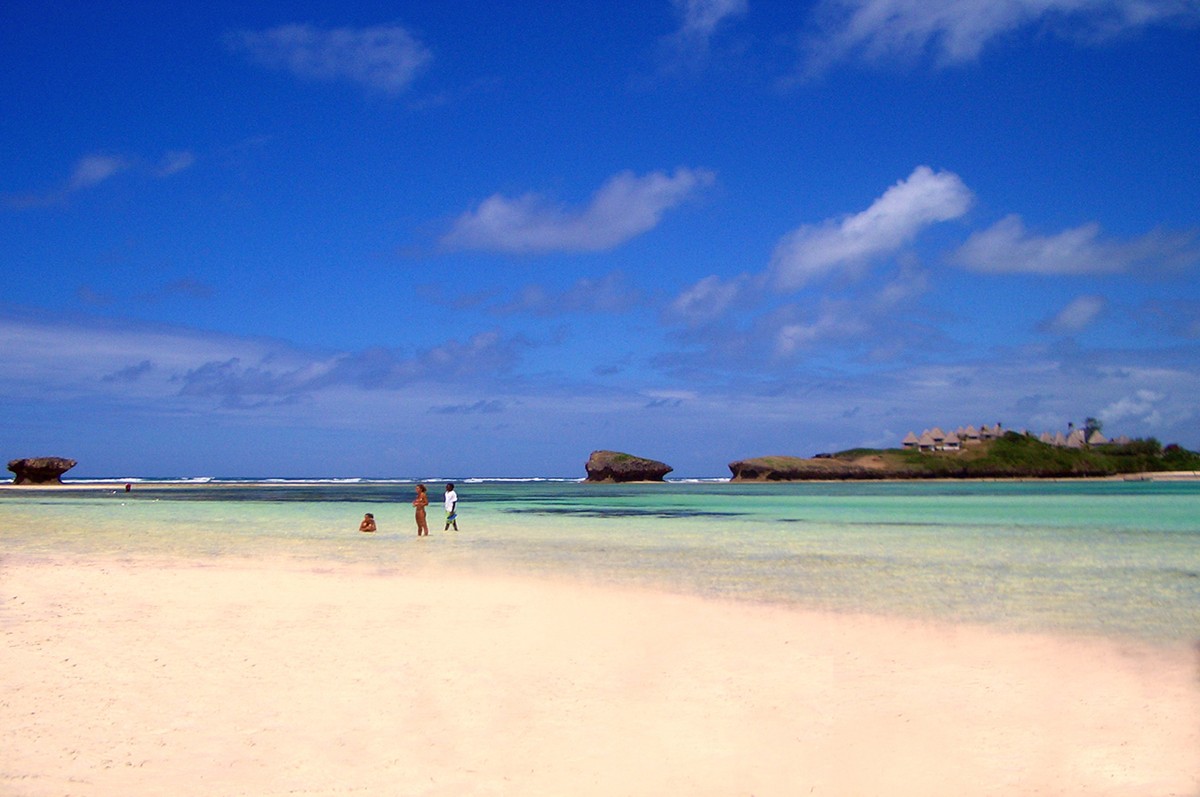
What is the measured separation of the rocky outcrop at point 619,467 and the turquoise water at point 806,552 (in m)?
95.8

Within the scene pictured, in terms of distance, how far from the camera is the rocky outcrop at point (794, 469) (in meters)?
146

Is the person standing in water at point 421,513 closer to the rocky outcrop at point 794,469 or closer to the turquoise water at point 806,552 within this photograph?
the turquoise water at point 806,552

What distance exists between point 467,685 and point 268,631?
12.4 feet

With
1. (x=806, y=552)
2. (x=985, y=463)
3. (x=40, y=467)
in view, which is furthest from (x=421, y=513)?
(x=985, y=463)

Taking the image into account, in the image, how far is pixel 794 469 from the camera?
148m

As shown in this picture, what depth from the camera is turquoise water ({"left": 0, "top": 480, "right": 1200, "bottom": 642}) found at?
13.9m

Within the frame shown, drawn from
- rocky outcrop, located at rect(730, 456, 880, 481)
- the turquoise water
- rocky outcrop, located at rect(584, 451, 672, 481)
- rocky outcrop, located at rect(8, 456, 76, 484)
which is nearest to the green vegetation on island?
rocky outcrop, located at rect(730, 456, 880, 481)

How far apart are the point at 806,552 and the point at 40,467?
98.9 meters

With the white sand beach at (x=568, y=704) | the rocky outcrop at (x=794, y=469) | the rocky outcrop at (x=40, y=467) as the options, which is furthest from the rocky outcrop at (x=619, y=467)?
the white sand beach at (x=568, y=704)

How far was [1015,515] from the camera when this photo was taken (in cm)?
3909

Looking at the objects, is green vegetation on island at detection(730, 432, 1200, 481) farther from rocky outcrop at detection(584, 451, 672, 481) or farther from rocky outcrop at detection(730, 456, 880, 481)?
rocky outcrop at detection(584, 451, 672, 481)

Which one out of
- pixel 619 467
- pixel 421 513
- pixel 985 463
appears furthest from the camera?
pixel 985 463

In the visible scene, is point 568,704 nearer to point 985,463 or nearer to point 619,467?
point 619,467

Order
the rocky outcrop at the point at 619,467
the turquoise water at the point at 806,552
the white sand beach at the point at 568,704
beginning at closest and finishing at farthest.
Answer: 1. the white sand beach at the point at 568,704
2. the turquoise water at the point at 806,552
3. the rocky outcrop at the point at 619,467
